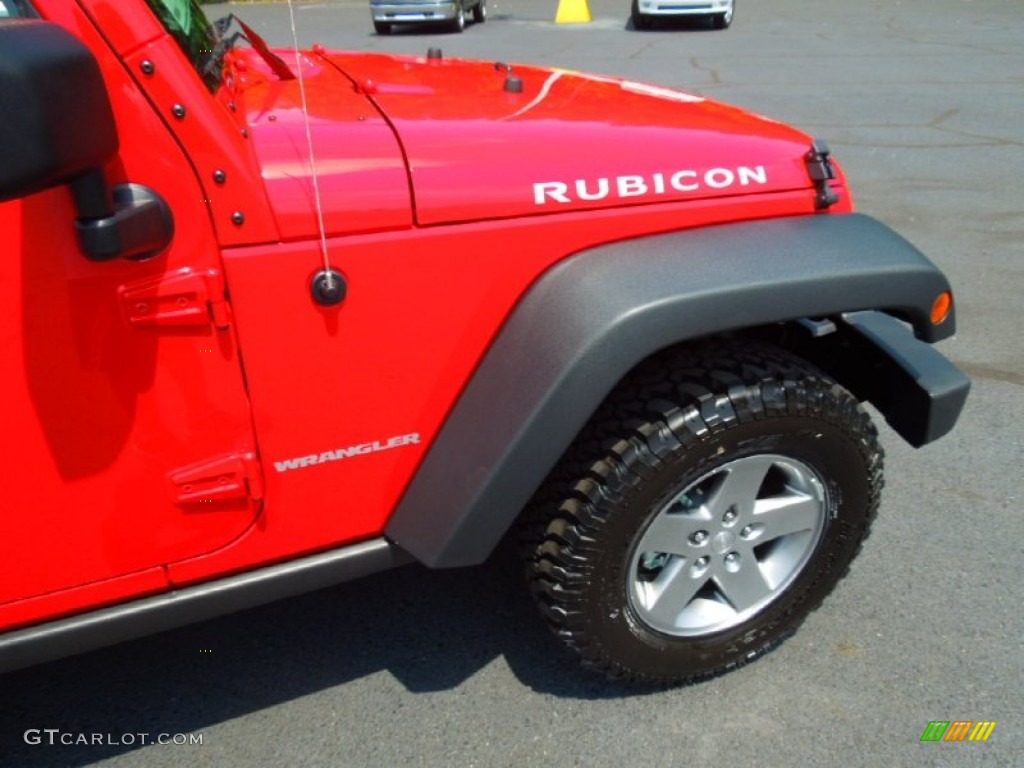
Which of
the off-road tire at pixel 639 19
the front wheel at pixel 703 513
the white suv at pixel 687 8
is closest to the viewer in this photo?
the front wheel at pixel 703 513

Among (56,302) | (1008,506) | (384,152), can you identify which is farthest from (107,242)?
(1008,506)

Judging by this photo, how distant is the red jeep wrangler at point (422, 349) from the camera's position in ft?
4.57

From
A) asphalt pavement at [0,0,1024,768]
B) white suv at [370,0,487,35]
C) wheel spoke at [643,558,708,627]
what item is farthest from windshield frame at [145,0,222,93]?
white suv at [370,0,487,35]

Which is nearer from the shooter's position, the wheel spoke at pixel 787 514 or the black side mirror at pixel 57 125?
the black side mirror at pixel 57 125

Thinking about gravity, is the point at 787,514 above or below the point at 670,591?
above

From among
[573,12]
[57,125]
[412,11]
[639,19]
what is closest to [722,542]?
[57,125]

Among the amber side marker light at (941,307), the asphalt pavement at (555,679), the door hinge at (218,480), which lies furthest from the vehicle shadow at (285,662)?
the amber side marker light at (941,307)

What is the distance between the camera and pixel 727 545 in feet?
6.64

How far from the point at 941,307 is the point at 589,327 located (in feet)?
2.91

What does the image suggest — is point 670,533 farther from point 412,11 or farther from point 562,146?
point 412,11

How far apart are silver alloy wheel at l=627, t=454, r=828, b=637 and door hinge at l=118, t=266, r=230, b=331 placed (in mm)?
999

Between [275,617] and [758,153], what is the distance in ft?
5.64

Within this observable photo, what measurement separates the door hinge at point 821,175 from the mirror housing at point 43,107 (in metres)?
1.45

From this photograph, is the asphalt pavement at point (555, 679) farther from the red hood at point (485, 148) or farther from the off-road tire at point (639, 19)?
the off-road tire at point (639, 19)
